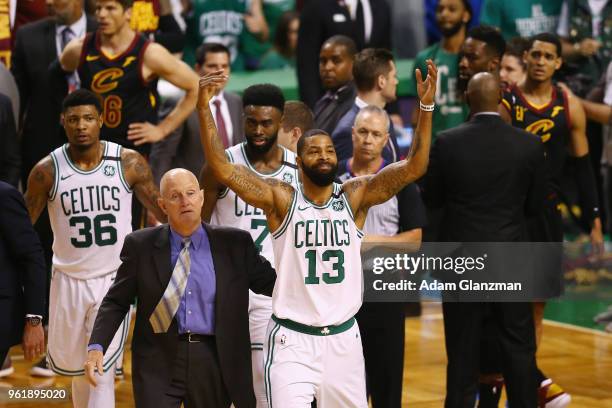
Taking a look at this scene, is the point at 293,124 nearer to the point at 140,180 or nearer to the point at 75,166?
the point at 140,180

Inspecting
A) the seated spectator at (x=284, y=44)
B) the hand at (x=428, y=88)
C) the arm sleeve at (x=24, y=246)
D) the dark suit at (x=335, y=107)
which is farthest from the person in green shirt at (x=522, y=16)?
the arm sleeve at (x=24, y=246)

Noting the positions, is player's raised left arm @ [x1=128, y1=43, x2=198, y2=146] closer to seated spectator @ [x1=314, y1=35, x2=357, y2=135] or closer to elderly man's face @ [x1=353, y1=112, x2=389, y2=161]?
seated spectator @ [x1=314, y1=35, x2=357, y2=135]

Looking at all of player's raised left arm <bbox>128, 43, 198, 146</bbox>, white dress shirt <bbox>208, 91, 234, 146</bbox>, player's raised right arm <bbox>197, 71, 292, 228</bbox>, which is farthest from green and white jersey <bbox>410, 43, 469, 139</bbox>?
player's raised right arm <bbox>197, 71, 292, 228</bbox>

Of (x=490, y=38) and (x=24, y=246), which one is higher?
(x=490, y=38)

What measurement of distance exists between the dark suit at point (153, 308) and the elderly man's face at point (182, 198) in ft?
0.35

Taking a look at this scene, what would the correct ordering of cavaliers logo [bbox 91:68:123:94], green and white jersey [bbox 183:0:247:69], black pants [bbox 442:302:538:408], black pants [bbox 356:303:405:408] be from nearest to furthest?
black pants [bbox 356:303:405:408], black pants [bbox 442:302:538:408], cavaliers logo [bbox 91:68:123:94], green and white jersey [bbox 183:0:247:69]

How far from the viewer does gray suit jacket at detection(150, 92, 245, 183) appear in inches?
420

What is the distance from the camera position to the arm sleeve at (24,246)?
6.73 metres

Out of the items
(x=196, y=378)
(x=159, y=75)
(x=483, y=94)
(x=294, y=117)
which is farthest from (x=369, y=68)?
(x=196, y=378)

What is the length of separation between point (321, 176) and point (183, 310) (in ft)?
→ 3.07

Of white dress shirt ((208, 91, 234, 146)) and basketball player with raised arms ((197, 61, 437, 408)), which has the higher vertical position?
white dress shirt ((208, 91, 234, 146))

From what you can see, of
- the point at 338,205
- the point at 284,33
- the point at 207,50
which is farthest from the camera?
the point at 284,33

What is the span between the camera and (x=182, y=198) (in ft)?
Answer: 21.2

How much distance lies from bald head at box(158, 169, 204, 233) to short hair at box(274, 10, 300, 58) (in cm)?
752
